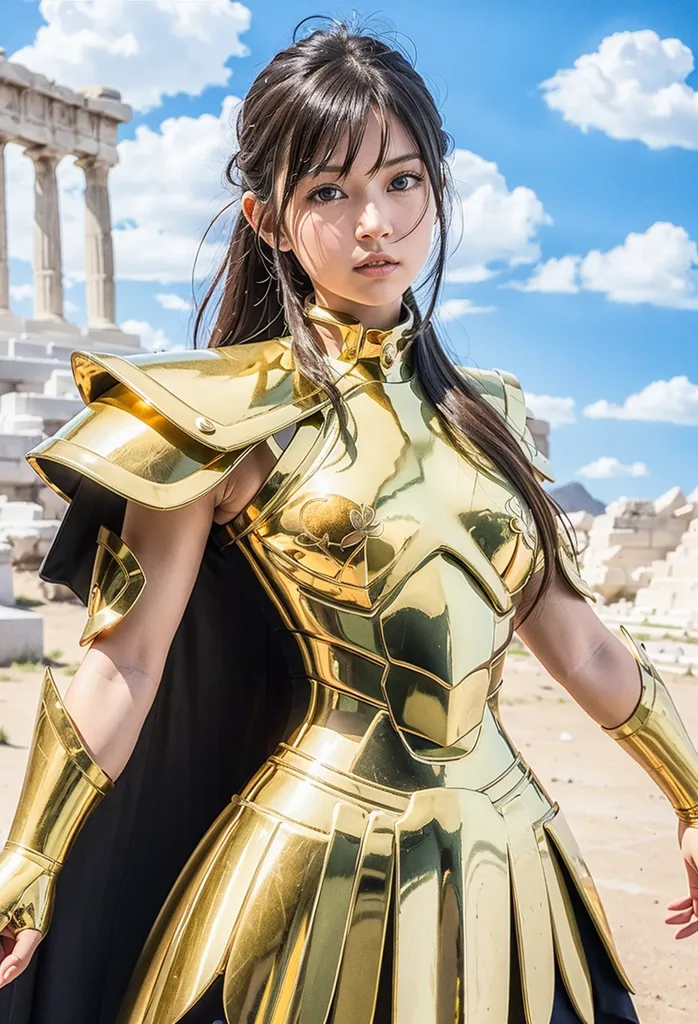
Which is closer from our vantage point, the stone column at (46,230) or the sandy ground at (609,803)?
the sandy ground at (609,803)

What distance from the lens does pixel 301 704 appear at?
5.26ft

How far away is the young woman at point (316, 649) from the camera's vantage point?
1.42m

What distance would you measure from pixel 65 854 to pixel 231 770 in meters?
0.41

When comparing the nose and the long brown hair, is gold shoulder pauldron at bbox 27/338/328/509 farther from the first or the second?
the nose

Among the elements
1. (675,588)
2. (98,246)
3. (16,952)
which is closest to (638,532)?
(675,588)

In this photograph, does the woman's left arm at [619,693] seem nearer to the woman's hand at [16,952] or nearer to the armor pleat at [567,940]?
the armor pleat at [567,940]

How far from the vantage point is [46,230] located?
21156 millimetres

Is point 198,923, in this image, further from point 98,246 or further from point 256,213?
point 98,246

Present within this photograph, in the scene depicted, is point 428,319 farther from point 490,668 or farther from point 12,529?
point 12,529

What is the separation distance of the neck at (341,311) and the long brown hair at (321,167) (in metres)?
0.02

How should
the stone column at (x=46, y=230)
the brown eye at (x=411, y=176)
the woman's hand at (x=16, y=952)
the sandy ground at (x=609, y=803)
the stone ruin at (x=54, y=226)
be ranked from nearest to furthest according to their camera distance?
the woman's hand at (x=16, y=952)
the brown eye at (x=411, y=176)
the sandy ground at (x=609, y=803)
the stone ruin at (x=54, y=226)
the stone column at (x=46, y=230)

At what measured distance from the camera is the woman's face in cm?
154

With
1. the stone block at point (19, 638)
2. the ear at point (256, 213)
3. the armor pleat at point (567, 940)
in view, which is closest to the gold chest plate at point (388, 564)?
the armor pleat at point (567, 940)

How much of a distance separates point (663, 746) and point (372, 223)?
0.92 m
